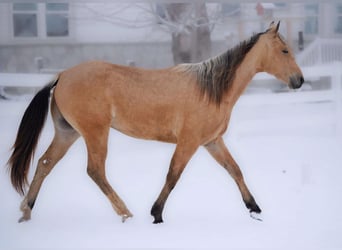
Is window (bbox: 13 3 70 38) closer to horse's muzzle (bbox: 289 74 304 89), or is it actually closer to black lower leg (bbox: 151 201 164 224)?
black lower leg (bbox: 151 201 164 224)

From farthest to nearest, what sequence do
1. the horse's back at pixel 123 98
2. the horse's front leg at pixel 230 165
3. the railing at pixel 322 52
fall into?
the railing at pixel 322 52, the horse's front leg at pixel 230 165, the horse's back at pixel 123 98

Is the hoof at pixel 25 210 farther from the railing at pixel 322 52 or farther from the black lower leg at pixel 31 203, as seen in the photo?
the railing at pixel 322 52

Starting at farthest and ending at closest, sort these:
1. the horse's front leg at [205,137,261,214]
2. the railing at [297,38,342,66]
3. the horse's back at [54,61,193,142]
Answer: the railing at [297,38,342,66], the horse's front leg at [205,137,261,214], the horse's back at [54,61,193,142]

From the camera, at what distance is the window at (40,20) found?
2.19 meters

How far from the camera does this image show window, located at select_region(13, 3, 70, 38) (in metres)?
2.19

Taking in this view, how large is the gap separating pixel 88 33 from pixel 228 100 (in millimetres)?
762

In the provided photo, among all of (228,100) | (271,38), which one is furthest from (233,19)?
(228,100)

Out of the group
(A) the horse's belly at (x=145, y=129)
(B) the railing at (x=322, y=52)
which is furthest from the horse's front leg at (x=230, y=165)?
(B) the railing at (x=322, y=52)

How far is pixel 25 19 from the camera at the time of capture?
7.19ft

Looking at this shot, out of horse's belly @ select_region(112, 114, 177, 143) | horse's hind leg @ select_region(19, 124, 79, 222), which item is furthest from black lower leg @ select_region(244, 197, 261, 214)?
horse's hind leg @ select_region(19, 124, 79, 222)

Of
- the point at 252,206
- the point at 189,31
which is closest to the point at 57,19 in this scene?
the point at 189,31

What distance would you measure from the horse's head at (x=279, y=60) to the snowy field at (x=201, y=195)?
0.71ft

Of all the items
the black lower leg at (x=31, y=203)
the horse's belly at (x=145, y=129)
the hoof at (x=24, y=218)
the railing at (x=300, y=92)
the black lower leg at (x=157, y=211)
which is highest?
the railing at (x=300, y=92)

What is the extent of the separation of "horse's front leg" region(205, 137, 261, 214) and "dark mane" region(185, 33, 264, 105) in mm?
222
